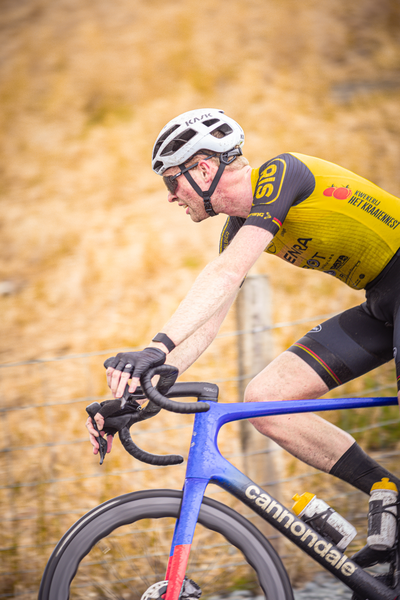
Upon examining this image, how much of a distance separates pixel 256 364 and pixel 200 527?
1.13 metres

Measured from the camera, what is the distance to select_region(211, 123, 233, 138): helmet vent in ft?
6.73

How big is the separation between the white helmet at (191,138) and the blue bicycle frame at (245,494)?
1.03 metres

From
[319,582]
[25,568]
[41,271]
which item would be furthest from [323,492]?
[41,271]

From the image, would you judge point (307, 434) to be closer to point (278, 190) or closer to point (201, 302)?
point (201, 302)

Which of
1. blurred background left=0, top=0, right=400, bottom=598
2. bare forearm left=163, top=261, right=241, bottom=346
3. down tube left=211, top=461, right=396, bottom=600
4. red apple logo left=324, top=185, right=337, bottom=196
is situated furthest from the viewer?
blurred background left=0, top=0, right=400, bottom=598

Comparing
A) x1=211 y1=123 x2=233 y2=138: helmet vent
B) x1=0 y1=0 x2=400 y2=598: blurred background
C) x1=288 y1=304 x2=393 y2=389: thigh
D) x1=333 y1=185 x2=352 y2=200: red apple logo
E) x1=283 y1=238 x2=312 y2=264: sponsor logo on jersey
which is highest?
x1=0 y1=0 x2=400 y2=598: blurred background

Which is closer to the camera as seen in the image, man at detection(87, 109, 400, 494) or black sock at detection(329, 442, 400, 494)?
man at detection(87, 109, 400, 494)

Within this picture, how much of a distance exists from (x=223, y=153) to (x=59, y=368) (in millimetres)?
4291

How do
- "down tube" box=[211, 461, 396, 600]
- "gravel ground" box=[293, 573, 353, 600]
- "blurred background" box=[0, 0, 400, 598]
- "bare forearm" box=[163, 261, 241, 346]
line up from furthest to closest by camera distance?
"blurred background" box=[0, 0, 400, 598] → "gravel ground" box=[293, 573, 353, 600] → "down tube" box=[211, 461, 396, 600] → "bare forearm" box=[163, 261, 241, 346]

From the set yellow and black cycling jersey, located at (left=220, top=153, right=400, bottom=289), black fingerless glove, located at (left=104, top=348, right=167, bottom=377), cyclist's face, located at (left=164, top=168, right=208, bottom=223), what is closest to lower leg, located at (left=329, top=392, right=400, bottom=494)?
yellow and black cycling jersey, located at (left=220, top=153, right=400, bottom=289)

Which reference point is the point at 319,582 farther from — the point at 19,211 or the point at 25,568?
the point at 19,211

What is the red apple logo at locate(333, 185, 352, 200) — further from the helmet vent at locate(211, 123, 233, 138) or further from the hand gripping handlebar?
the hand gripping handlebar

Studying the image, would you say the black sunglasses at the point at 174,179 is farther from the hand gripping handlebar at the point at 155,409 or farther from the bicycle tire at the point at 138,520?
the bicycle tire at the point at 138,520

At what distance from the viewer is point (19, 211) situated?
826 centimetres
